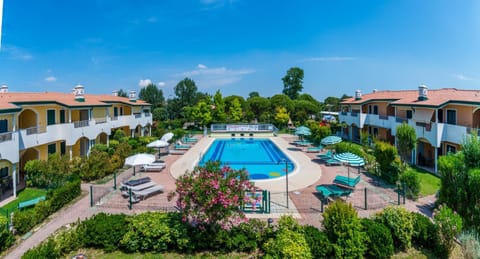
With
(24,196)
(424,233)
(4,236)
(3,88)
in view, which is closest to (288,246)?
(424,233)

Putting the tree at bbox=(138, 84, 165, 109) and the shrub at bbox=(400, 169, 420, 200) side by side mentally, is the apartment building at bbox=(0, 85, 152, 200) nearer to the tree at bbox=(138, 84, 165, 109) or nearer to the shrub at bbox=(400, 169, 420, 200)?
the shrub at bbox=(400, 169, 420, 200)

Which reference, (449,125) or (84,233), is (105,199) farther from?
(449,125)

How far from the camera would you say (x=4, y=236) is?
9789 mm

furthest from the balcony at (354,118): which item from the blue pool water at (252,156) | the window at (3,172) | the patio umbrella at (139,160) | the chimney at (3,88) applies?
the chimney at (3,88)

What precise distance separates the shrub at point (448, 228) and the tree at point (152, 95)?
64.2 meters

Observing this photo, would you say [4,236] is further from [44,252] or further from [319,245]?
[319,245]

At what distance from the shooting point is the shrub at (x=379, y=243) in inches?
354

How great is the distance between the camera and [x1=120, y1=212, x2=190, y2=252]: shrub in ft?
31.1

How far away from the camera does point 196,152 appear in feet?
93.8

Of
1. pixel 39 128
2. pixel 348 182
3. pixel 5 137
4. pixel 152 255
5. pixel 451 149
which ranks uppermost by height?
pixel 39 128

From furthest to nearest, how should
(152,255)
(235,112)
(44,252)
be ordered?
(235,112) → (152,255) → (44,252)

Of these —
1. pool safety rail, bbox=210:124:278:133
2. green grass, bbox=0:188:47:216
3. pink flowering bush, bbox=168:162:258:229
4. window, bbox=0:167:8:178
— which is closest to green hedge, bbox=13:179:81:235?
green grass, bbox=0:188:47:216

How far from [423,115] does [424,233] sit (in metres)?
16.0

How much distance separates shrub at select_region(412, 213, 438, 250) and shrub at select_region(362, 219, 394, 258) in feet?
4.98
